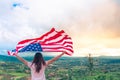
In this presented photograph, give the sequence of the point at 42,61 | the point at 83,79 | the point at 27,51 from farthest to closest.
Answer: the point at 83,79
the point at 27,51
the point at 42,61

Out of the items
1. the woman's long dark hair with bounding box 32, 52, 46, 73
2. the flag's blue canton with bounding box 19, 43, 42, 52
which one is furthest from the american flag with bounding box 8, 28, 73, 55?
the woman's long dark hair with bounding box 32, 52, 46, 73

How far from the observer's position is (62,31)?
402 inches

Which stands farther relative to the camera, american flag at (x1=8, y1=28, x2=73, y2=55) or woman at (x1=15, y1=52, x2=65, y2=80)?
american flag at (x1=8, y1=28, x2=73, y2=55)

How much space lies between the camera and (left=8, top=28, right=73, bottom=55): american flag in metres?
9.51

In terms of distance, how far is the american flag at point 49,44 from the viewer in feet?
31.2

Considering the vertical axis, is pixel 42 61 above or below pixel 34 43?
below

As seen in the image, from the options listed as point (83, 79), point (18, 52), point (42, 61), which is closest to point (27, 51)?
point (18, 52)

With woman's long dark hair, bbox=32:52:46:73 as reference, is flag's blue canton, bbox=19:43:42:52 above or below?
above

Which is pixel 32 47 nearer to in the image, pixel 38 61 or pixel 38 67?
pixel 38 61

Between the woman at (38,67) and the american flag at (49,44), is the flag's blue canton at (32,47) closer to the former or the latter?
the american flag at (49,44)

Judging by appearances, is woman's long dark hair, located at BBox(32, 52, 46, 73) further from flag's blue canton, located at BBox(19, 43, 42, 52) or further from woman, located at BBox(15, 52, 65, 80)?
flag's blue canton, located at BBox(19, 43, 42, 52)

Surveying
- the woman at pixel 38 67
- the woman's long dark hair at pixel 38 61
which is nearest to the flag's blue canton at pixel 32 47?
the woman's long dark hair at pixel 38 61

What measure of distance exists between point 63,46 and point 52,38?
1.61 feet

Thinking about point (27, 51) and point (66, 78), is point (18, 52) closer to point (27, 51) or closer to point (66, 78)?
point (27, 51)
